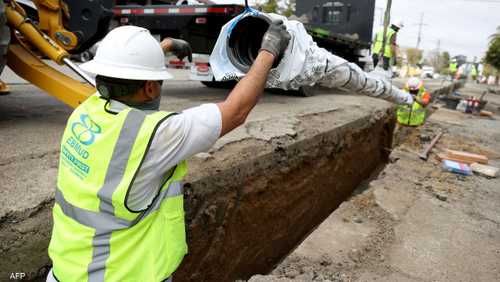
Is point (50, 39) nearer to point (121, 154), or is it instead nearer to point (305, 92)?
point (121, 154)

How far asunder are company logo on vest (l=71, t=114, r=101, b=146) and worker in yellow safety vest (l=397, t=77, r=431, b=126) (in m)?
9.17

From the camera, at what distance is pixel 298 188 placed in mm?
4375

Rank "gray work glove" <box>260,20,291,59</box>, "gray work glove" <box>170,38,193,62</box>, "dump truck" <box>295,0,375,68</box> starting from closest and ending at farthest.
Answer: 1. "gray work glove" <box>260,20,291,59</box>
2. "gray work glove" <box>170,38,193,62</box>
3. "dump truck" <box>295,0,375,68</box>

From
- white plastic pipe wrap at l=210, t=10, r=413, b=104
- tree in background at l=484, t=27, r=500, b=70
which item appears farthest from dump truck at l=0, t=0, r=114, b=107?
tree in background at l=484, t=27, r=500, b=70

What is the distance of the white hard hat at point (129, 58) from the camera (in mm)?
1461

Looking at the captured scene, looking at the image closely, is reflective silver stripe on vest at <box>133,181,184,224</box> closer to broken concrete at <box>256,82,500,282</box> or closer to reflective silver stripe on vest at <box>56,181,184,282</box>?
reflective silver stripe on vest at <box>56,181,184,282</box>

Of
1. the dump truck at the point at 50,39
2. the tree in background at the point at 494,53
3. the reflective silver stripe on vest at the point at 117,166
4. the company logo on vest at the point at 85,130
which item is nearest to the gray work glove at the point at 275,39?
the reflective silver stripe on vest at the point at 117,166

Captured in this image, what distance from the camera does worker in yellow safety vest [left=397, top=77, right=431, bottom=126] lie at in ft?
31.4

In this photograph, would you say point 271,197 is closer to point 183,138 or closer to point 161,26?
point 183,138

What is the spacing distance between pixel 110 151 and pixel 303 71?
1310 mm

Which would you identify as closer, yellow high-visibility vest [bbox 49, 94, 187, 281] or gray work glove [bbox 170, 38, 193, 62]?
yellow high-visibility vest [bbox 49, 94, 187, 281]

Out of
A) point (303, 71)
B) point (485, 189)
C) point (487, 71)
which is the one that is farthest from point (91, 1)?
point (487, 71)

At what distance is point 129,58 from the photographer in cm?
148

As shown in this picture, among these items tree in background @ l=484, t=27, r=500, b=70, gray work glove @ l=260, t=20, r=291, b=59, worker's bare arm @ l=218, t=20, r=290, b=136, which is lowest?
tree in background @ l=484, t=27, r=500, b=70
